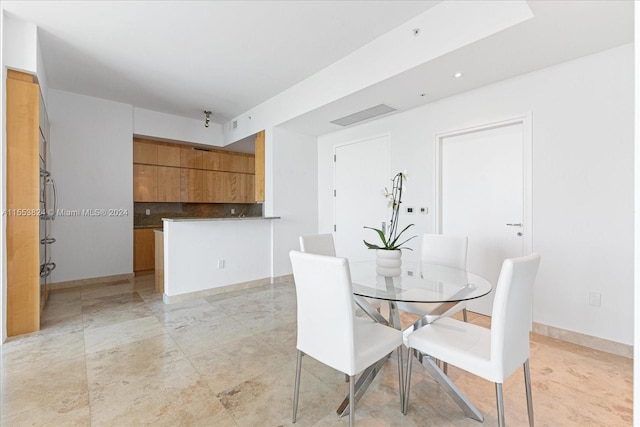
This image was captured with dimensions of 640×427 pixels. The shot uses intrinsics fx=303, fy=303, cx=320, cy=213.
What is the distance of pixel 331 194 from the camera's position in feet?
16.4

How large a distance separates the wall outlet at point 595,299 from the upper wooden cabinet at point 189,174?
591 centimetres

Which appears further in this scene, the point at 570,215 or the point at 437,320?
the point at 570,215

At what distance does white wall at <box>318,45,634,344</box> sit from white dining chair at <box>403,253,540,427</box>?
4.98ft

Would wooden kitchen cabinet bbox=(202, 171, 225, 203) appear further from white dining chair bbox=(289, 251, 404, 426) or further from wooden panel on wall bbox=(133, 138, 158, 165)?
white dining chair bbox=(289, 251, 404, 426)

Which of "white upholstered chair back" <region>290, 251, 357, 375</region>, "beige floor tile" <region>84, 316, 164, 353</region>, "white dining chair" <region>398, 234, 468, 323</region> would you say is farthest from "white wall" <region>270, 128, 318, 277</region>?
"white upholstered chair back" <region>290, 251, 357, 375</region>

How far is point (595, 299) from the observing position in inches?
99.0

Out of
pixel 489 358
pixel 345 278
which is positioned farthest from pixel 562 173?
pixel 345 278

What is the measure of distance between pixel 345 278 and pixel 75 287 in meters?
4.78

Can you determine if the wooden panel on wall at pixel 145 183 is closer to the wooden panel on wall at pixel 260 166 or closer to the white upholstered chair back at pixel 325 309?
the wooden panel on wall at pixel 260 166

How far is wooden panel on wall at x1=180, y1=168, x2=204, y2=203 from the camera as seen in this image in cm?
590

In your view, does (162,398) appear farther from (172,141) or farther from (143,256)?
(172,141)

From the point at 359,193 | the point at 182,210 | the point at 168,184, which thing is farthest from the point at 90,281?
the point at 359,193

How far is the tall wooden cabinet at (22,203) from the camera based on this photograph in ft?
8.81

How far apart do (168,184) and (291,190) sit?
255cm
